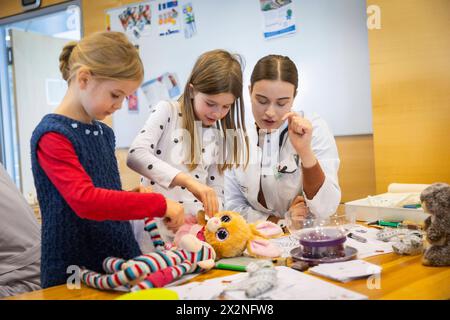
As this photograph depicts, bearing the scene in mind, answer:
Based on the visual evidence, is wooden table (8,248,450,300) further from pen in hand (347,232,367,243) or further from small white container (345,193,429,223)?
small white container (345,193,429,223)

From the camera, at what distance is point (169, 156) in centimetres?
122

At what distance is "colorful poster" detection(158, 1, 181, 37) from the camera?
6.54 feet

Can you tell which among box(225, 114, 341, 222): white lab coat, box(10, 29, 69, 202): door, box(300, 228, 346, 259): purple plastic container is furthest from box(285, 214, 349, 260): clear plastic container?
box(10, 29, 69, 202): door

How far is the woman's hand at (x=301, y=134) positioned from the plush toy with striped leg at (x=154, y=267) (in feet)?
1.39

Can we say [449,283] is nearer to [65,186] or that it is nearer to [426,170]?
[65,186]

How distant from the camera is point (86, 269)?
0.82 meters

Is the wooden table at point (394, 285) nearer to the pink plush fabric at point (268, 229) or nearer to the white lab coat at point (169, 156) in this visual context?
the pink plush fabric at point (268, 229)

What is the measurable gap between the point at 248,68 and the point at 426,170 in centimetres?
68

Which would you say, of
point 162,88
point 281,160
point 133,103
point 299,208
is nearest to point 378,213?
point 299,208

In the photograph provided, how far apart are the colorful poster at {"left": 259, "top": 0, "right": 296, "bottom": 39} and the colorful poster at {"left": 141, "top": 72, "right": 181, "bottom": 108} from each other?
22.8 inches

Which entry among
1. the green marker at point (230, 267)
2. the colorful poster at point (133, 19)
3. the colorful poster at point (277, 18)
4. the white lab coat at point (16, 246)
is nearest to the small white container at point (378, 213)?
the green marker at point (230, 267)

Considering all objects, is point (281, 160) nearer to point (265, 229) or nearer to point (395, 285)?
point (265, 229)

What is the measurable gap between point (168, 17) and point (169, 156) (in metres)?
1.02
